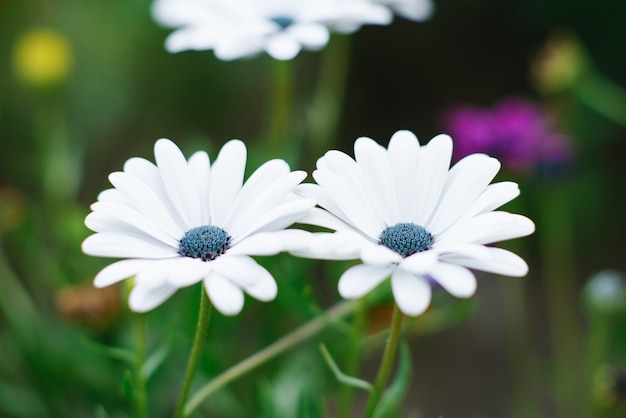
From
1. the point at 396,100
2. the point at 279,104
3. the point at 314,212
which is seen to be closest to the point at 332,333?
the point at 279,104

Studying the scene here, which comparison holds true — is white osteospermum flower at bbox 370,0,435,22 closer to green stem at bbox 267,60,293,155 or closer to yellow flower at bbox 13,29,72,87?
green stem at bbox 267,60,293,155

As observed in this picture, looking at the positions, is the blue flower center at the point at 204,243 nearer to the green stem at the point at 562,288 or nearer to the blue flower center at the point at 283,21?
the blue flower center at the point at 283,21

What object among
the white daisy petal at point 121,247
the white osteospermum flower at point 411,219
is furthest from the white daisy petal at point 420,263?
the white daisy petal at point 121,247

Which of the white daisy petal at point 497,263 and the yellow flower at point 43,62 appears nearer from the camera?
the white daisy petal at point 497,263

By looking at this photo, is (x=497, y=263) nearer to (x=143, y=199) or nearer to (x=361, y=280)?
(x=361, y=280)

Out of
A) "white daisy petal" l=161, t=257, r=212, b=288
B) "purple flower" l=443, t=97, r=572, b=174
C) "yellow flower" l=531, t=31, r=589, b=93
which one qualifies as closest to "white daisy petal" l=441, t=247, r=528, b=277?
"white daisy petal" l=161, t=257, r=212, b=288
